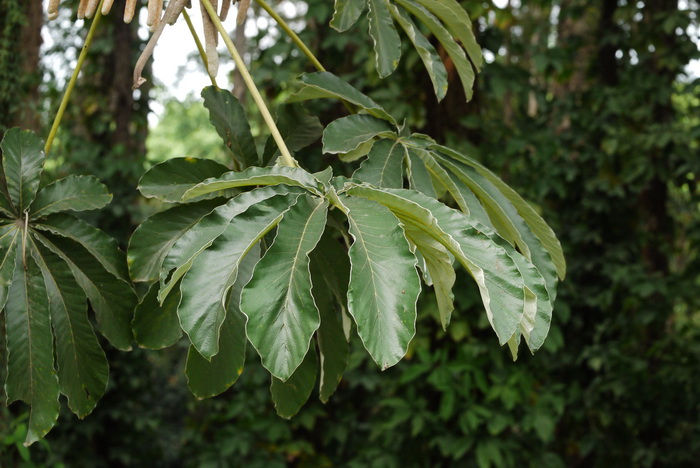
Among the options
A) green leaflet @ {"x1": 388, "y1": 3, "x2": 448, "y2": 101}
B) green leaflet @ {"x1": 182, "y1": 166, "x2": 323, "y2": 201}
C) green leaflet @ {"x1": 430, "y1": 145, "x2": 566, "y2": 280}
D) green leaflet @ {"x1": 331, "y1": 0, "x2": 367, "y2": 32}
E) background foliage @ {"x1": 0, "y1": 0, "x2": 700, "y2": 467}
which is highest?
green leaflet @ {"x1": 331, "y1": 0, "x2": 367, "y2": 32}

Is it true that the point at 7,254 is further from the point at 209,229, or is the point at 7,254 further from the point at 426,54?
the point at 426,54

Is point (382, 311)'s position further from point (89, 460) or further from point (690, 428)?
point (89, 460)

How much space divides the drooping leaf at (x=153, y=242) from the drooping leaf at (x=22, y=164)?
7.8 inches

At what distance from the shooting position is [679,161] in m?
3.00

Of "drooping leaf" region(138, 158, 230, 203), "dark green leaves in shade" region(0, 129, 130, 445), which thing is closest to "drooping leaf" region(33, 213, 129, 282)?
"dark green leaves in shade" region(0, 129, 130, 445)

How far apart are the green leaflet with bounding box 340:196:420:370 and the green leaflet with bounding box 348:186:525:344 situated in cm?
4

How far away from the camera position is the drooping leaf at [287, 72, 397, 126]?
121 cm

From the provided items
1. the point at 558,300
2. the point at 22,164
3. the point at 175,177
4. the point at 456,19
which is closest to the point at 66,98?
the point at 22,164

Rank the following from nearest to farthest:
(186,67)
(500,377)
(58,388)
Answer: (58,388) → (500,377) → (186,67)

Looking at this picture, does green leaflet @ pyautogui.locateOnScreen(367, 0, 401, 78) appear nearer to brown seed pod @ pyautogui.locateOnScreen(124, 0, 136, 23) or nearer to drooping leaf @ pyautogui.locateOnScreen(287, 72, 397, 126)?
drooping leaf @ pyautogui.locateOnScreen(287, 72, 397, 126)

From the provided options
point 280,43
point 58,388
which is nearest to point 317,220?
point 58,388

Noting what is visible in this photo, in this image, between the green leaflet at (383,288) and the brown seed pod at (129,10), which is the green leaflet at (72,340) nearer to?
the brown seed pod at (129,10)

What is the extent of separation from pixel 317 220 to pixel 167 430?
4143 millimetres

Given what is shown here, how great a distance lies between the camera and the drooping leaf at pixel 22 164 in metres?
1.13
